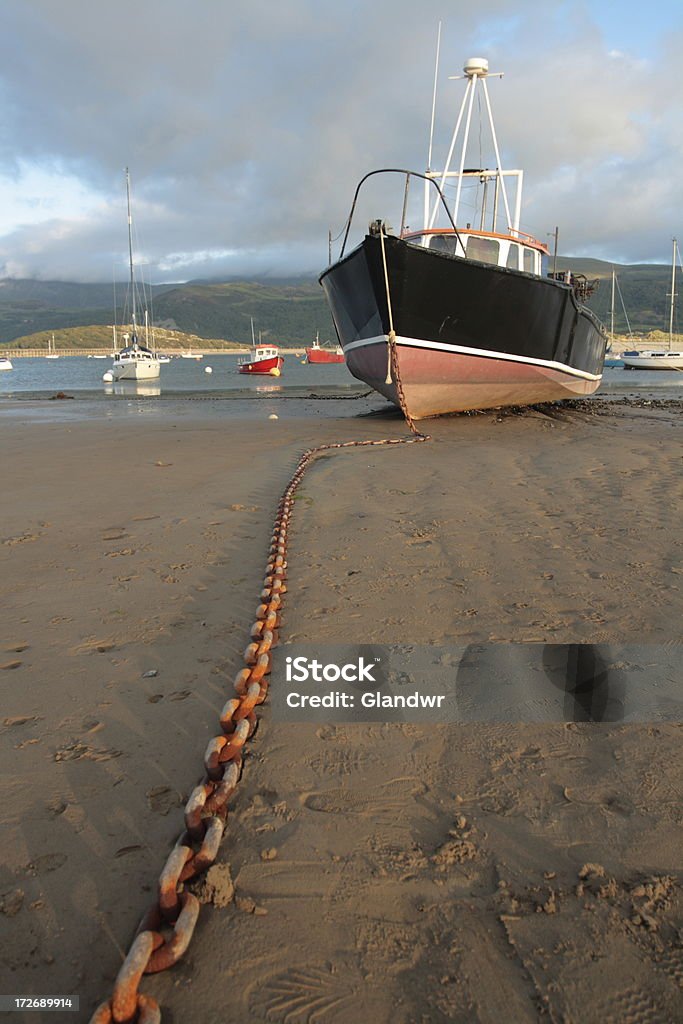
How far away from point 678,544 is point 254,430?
30.8 ft

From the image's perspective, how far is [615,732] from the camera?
7.60ft

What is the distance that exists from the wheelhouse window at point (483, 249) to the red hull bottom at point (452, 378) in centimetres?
193

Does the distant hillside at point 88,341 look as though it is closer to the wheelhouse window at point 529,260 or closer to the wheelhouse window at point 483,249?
the wheelhouse window at point 529,260

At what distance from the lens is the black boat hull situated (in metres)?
10.6

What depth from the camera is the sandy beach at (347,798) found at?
144 centimetres

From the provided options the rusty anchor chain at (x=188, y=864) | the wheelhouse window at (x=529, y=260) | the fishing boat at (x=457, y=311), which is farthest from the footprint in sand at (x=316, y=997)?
the wheelhouse window at (x=529, y=260)

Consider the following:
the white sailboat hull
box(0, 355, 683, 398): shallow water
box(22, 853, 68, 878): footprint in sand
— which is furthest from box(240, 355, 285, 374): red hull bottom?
box(22, 853, 68, 878): footprint in sand

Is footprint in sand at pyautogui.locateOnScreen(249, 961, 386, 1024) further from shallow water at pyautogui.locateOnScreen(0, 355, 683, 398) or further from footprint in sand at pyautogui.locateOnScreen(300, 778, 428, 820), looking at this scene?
shallow water at pyautogui.locateOnScreen(0, 355, 683, 398)

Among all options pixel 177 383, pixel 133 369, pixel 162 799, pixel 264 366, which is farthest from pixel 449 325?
pixel 264 366

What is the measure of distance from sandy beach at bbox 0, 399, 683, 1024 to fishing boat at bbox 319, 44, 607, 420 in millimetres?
6944

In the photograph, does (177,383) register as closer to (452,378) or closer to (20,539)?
(452,378)

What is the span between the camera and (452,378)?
11695mm

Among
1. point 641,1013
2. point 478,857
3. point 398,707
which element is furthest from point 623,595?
point 641,1013

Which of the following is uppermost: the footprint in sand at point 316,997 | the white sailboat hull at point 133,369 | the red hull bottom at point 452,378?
the white sailboat hull at point 133,369
